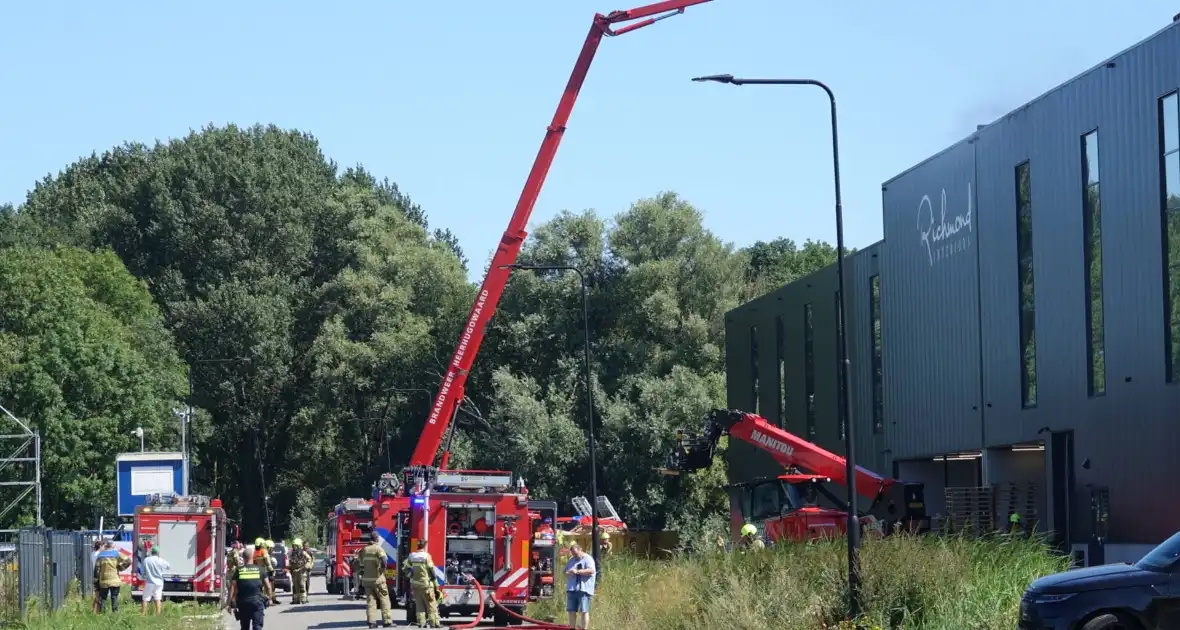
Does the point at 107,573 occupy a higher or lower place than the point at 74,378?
Answer: lower

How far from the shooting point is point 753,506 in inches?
1526

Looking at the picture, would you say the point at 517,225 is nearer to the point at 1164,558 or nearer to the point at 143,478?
the point at 143,478

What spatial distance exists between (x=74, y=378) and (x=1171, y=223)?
48805 mm

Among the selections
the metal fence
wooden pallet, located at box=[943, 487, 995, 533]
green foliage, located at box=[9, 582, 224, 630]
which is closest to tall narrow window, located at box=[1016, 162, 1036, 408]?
wooden pallet, located at box=[943, 487, 995, 533]

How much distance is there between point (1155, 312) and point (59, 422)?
47.7 meters

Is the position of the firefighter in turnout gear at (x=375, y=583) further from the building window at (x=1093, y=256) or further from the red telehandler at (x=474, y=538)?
the building window at (x=1093, y=256)

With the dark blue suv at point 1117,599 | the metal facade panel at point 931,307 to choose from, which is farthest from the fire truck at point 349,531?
the dark blue suv at point 1117,599

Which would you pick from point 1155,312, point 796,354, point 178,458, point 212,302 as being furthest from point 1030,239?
point 212,302

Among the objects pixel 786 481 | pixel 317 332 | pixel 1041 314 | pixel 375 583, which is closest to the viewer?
pixel 375 583

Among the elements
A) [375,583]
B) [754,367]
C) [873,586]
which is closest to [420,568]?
[375,583]

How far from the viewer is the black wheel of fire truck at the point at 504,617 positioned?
31.3 meters

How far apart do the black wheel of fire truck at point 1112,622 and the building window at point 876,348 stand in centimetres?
3243

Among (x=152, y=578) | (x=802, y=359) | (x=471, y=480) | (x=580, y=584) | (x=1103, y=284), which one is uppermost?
(x=1103, y=284)

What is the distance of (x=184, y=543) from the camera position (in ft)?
127
